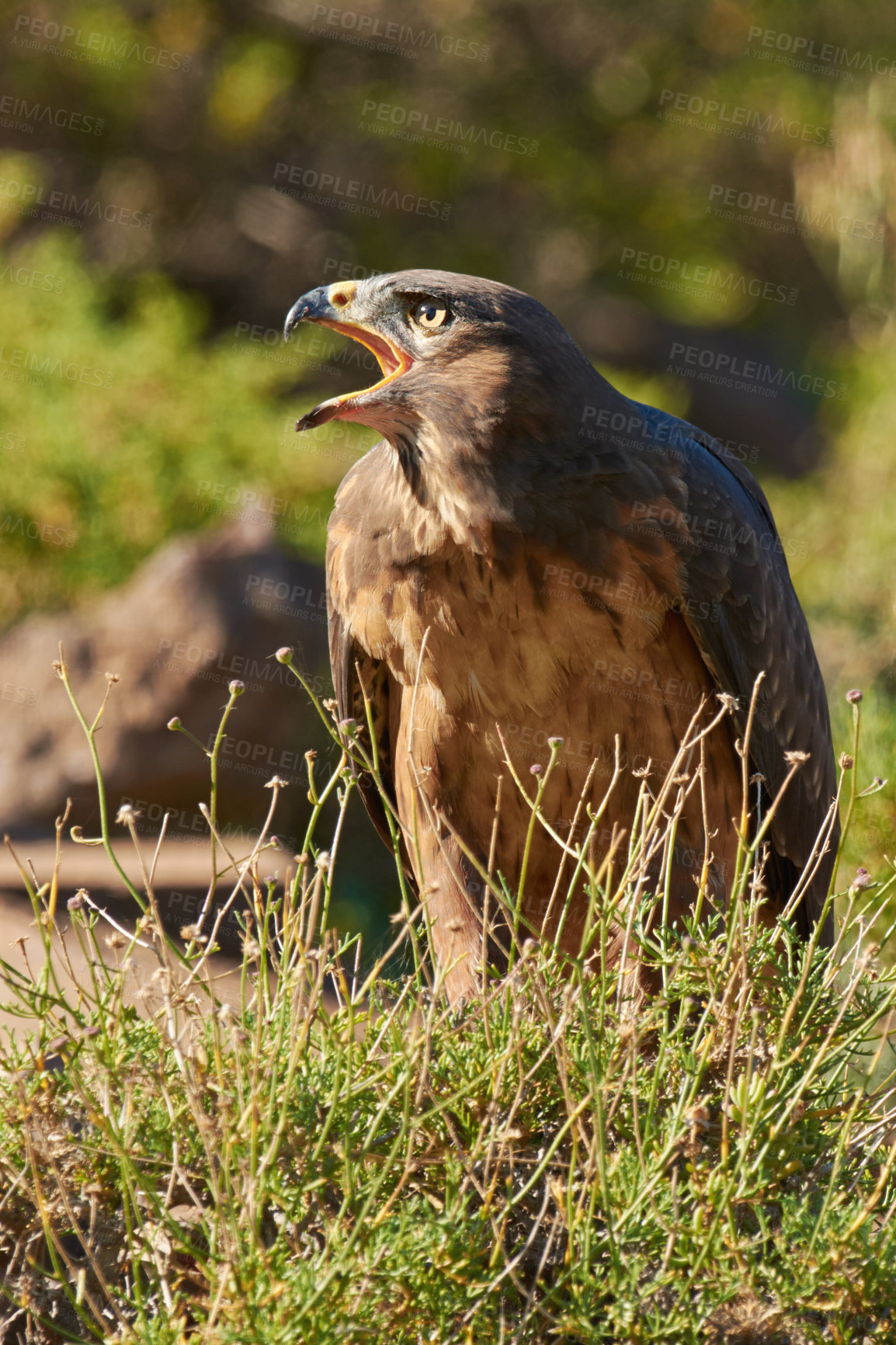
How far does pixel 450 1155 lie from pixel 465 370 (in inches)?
72.4

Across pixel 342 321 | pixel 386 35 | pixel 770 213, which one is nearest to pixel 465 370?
pixel 342 321

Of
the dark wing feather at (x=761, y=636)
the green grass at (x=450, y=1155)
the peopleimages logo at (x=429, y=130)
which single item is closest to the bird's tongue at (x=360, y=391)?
the dark wing feather at (x=761, y=636)

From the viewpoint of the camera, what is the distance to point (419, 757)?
3334 millimetres

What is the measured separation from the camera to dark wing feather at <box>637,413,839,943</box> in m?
3.18

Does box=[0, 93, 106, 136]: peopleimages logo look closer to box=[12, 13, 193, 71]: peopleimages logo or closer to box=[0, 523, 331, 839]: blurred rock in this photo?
box=[12, 13, 193, 71]: peopleimages logo

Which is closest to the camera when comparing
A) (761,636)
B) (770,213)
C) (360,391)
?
(360,391)

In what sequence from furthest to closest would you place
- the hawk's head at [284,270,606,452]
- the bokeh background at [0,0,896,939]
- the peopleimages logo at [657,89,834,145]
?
1. the peopleimages logo at [657,89,834,145]
2. the bokeh background at [0,0,896,939]
3. the hawk's head at [284,270,606,452]

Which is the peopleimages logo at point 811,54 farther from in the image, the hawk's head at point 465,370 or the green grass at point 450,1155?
the green grass at point 450,1155

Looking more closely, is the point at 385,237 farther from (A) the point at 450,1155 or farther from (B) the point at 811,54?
(A) the point at 450,1155

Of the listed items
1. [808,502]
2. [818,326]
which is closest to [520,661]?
[808,502]

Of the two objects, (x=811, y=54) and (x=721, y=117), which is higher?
(x=811, y=54)

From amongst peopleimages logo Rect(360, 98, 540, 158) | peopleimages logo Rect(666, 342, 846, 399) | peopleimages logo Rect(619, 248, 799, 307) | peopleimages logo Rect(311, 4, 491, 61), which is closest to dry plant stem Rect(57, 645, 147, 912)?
peopleimages logo Rect(360, 98, 540, 158)

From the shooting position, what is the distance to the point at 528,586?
304 centimetres

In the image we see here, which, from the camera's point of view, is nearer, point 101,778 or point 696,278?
point 101,778
